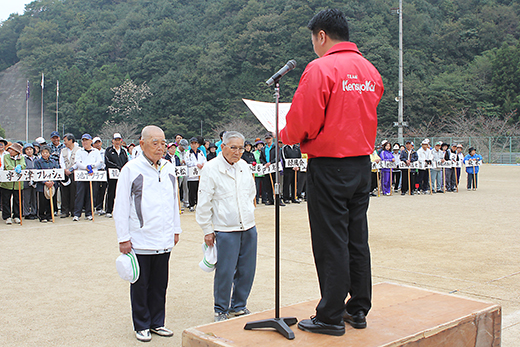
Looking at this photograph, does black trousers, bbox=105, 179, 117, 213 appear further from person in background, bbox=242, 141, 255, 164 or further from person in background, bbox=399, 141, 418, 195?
person in background, bbox=399, 141, 418, 195

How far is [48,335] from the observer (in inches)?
166

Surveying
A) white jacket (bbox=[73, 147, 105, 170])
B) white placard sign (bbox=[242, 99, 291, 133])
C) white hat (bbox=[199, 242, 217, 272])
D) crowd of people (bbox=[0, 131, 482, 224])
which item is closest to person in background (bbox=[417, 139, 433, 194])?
crowd of people (bbox=[0, 131, 482, 224])

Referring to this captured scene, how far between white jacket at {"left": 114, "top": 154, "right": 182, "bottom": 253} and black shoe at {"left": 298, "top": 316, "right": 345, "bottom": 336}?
1.57 metres

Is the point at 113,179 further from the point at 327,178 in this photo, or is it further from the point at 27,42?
the point at 27,42

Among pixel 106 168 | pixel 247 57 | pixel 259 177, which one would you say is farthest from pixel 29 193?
pixel 247 57

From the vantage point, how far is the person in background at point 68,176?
465 inches

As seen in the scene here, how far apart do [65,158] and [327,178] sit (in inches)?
411

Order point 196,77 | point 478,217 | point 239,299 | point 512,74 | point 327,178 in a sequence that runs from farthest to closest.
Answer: point 196,77
point 512,74
point 478,217
point 239,299
point 327,178

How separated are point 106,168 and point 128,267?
344 inches

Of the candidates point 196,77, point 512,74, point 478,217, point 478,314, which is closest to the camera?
point 478,314

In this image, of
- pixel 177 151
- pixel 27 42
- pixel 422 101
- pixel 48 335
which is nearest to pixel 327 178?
pixel 48 335

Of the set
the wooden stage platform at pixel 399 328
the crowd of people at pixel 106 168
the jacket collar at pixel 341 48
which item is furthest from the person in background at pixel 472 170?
the jacket collar at pixel 341 48

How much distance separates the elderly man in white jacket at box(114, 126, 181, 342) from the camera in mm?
4129

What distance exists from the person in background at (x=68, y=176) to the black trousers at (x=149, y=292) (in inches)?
324
